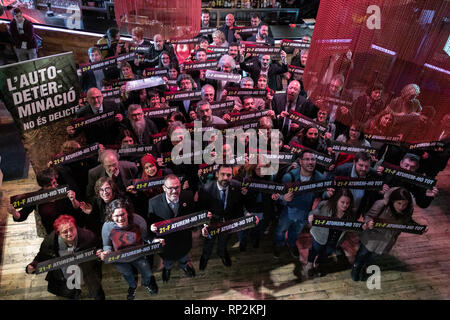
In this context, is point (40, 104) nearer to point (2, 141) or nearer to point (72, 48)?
point (2, 141)

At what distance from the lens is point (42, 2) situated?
33.2 feet

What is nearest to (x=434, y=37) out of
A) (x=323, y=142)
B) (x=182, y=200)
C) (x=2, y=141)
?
(x=323, y=142)

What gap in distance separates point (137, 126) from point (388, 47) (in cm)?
512

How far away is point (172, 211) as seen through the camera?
3.17 meters

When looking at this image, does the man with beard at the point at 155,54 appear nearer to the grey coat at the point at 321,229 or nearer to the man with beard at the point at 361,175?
the man with beard at the point at 361,175

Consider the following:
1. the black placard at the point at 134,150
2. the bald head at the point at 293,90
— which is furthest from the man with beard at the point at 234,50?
the black placard at the point at 134,150

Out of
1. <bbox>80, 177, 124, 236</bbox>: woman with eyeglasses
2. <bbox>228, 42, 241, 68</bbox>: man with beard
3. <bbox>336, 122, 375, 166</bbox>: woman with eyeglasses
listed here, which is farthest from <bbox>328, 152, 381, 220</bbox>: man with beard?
<bbox>228, 42, 241, 68</bbox>: man with beard

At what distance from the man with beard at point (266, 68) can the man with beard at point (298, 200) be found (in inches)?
112

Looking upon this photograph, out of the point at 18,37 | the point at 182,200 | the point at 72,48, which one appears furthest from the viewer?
the point at 72,48

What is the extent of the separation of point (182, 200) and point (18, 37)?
6.36m

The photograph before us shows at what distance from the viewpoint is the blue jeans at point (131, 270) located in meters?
3.18

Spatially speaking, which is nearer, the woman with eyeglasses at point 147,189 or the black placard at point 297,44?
the woman with eyeglasses at point 147,189

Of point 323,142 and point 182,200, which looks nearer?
point 182,200

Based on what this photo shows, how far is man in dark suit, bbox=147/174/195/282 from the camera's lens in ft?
9.95
